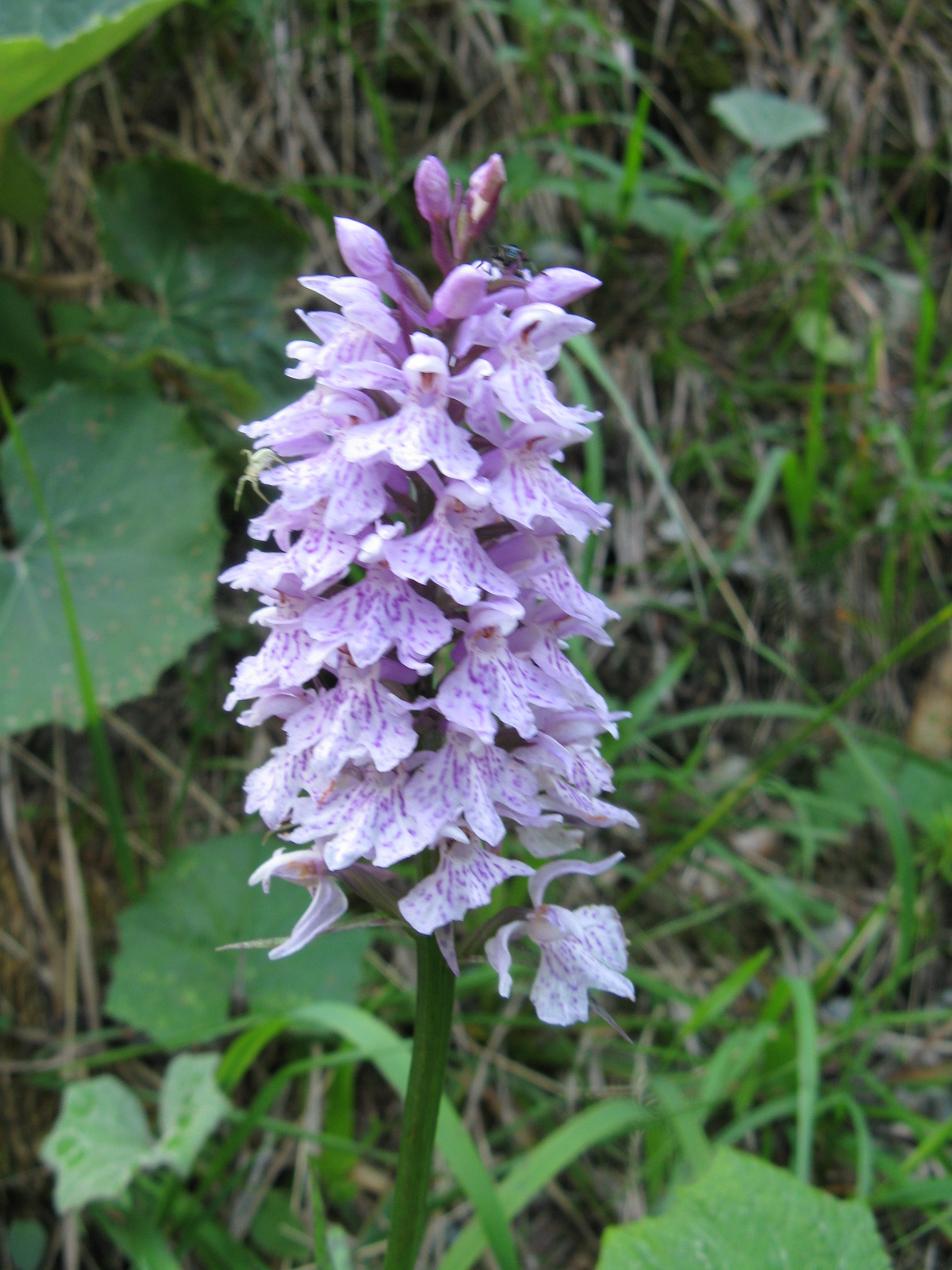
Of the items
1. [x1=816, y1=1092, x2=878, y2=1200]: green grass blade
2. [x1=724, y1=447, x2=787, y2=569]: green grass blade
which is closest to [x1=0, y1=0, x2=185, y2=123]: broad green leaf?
[x1=724, y1=447, x2=787, y2=569]: green grass blade

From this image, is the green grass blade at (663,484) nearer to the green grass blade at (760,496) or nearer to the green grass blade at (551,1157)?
the green grass blade at (760,496)

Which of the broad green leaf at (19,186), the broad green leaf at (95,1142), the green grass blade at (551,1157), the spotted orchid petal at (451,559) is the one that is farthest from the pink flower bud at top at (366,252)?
the broad green leaf at (19,186)

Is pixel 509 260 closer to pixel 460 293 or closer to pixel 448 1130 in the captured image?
pixel 460 293

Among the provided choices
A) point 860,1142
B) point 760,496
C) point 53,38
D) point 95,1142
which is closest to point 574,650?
point 760,496

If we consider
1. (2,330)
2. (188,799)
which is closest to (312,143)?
(2,330)

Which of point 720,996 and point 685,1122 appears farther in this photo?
point 720,996

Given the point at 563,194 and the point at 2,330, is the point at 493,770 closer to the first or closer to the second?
the point at 2,330
